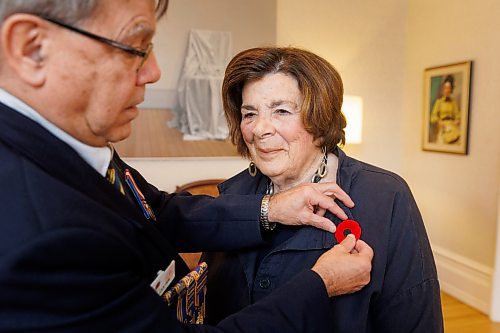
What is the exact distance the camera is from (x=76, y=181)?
76 cm

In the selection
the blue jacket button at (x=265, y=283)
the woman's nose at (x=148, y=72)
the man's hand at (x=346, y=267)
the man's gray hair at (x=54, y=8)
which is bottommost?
the blue jacket button at (x=265, y=283)

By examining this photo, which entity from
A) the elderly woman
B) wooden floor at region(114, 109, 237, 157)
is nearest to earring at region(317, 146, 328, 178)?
the elderly woman

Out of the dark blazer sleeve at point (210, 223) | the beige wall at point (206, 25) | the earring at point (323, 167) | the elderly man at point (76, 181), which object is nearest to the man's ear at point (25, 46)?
the elderly man at point (76, 181)

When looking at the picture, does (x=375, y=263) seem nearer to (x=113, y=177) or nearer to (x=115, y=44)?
(x=113, y=177)

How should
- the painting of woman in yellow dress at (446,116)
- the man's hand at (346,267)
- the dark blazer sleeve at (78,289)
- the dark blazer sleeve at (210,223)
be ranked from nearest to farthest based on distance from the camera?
1. the dark blazer sleeve at (78,289)
2. the man's hand at (346,267)
3. the dark blazer sleeve at (210,223)
4. the painting of woman in yellow dress at (446,116)

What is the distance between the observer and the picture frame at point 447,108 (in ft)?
12.2

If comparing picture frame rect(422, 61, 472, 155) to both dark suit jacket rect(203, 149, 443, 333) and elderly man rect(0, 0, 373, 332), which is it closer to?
dark suit jacket rect(203, 149, 443, 333)

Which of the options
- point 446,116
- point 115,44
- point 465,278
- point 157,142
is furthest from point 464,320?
point 115,44

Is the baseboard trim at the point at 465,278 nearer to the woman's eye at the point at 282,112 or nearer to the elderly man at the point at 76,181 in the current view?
the woman's eye at the point at 282,112

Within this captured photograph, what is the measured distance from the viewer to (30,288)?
2.10 feet

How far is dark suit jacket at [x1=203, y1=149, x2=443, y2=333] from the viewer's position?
1247 mm

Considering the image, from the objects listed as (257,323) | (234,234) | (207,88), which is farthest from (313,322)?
(207,88)

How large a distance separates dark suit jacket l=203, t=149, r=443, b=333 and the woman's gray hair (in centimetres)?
86

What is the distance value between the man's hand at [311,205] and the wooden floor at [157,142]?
7.32 feet
